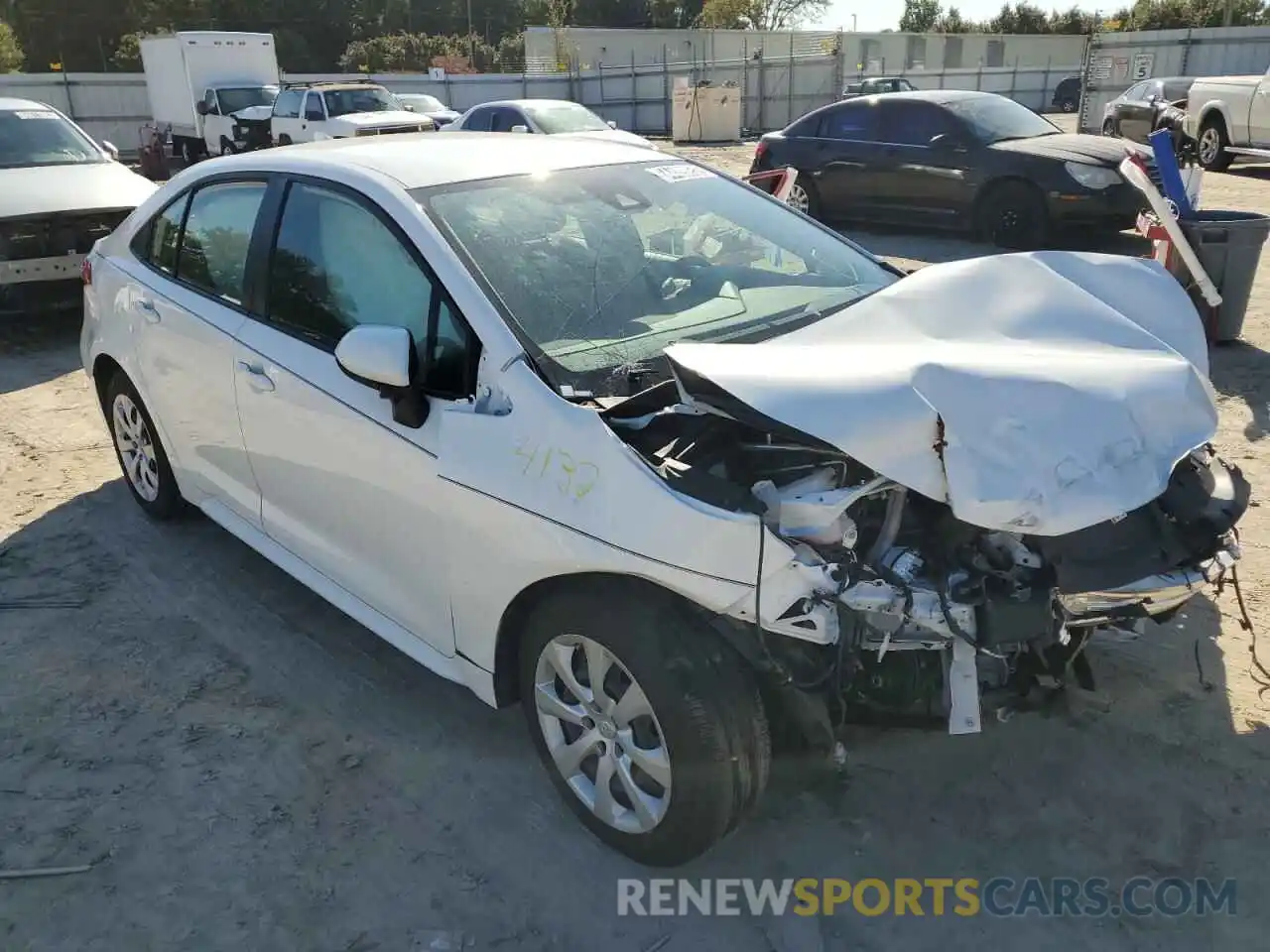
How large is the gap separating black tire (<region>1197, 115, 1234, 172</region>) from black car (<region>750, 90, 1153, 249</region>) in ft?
22.2

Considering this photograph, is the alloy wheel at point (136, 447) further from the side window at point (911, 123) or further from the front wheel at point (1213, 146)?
the front wheel at point (1213, 146)

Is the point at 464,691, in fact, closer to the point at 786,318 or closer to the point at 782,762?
the point at 782,762

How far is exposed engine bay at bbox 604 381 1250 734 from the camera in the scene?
2371 mm

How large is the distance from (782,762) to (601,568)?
3.24ft

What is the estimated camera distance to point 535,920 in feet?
8.69

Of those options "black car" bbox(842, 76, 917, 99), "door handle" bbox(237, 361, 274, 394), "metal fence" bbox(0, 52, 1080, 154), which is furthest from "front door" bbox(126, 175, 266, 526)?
"metal fence" bbox(0, 52, 1080, 154)

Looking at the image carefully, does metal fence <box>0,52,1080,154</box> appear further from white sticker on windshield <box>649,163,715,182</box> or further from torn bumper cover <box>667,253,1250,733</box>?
torn bumper cover <box>667,253,1250,733</box>

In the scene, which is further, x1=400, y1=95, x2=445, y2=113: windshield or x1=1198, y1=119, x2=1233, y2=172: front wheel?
x1=400, y1=95, x2=445, y2=113: windshield

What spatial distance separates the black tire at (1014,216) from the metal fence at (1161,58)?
14.0 m

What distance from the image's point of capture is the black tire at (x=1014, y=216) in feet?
34.5

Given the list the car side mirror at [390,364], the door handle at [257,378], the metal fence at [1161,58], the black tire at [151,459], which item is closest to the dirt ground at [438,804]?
the black tire at [151,459]

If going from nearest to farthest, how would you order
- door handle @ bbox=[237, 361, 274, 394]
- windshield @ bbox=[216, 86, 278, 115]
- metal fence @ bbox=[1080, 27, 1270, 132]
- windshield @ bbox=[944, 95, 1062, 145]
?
door handle @ bbox=[237, 361, 274, 394] < windshield @ bbox=[944, 95, 1062, 145] < windshield @ bbox=[216, 86, 278, 115] < metal fence @ bbox=[1080, 27, 1270, 132]

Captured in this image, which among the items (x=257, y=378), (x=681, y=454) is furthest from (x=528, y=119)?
(x=681, y=454)

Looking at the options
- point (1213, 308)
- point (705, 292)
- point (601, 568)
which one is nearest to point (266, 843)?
point (601, 568)
